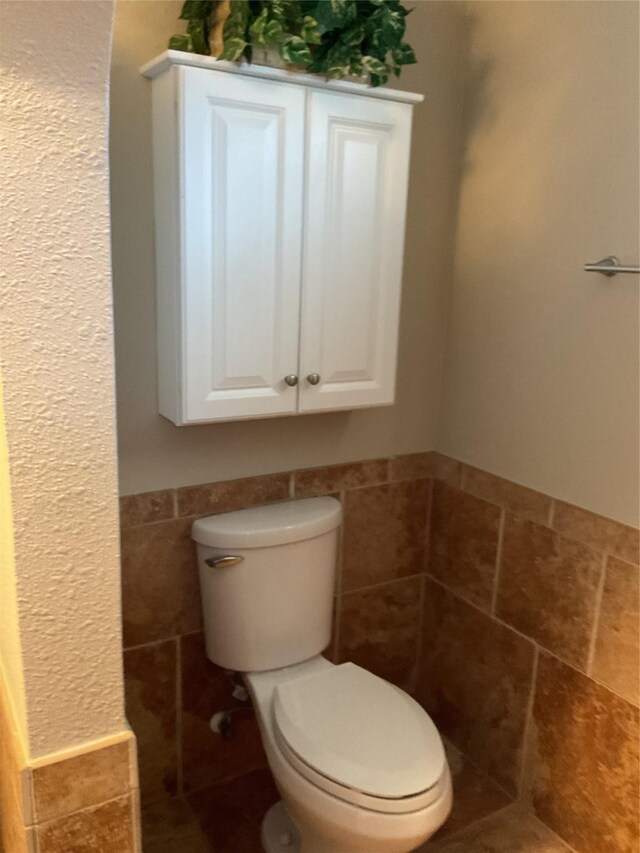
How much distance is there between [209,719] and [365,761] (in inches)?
23.7

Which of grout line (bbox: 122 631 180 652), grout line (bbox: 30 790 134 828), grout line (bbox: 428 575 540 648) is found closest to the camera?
grout line (bbox: 30 790 134 828)

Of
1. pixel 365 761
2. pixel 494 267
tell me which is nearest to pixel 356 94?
pixel 494 267

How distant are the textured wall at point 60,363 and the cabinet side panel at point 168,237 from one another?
50cm

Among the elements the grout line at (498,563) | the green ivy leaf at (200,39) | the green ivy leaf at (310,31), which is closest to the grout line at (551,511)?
the grout line at (498,563)

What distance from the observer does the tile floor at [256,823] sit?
1.75 metres

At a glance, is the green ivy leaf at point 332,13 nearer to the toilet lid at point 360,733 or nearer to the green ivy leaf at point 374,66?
the green ivy leaf at point 374,66

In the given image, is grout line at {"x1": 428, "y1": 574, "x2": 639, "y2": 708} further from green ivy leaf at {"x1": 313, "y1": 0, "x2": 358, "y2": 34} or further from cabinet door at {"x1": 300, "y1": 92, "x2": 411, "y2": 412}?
→ green ivy leaf at {"x1": 313, "y1": 0, "x2": 358, "y2": 34}

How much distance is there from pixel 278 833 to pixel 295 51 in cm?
180

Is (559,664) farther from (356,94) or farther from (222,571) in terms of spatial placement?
(356,94)

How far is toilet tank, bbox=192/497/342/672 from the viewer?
1647mm

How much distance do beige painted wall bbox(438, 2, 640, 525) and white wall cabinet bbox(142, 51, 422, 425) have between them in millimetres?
317

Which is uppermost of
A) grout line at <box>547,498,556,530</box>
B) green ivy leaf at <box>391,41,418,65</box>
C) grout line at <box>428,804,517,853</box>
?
green ivy leaf at <box>391,41,418,65</box>

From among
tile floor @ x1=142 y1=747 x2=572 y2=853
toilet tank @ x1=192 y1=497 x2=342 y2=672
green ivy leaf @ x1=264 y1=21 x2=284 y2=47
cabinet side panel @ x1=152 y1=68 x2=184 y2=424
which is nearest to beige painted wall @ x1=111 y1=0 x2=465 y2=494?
cabinet side panel @ x1=152 y1=68 x2=184 y2=424

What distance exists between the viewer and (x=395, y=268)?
1.68m
